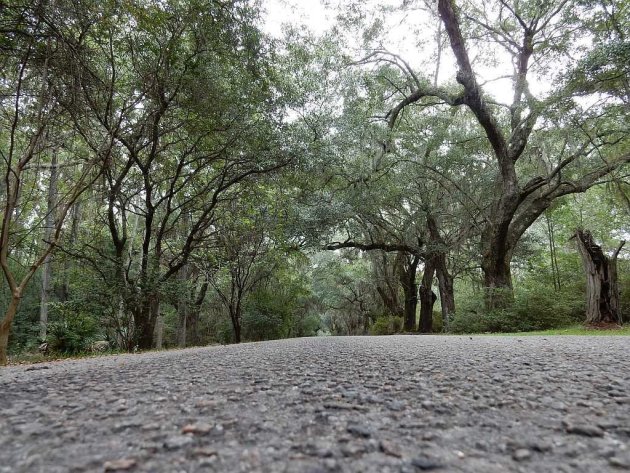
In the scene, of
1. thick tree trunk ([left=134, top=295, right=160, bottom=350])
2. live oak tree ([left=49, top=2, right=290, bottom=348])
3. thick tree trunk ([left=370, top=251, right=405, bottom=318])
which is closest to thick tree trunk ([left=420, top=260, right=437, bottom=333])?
thick tree trunk ([left=370, top=251, right=405, bottom=318])

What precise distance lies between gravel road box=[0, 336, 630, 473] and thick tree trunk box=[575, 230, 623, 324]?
658 centimetres

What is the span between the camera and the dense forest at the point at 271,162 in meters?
5.35

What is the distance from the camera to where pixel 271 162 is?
8.12 meters

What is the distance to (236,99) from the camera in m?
7.12

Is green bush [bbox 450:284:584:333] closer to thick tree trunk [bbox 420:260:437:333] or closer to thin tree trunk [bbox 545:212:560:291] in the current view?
thin tree trunk [bbox 545:212:560:291]

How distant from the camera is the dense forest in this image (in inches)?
211

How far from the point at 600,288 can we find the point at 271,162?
777 cm

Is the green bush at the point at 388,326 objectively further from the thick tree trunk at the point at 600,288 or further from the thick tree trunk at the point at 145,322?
the thick tree trunk at the point at 145,322

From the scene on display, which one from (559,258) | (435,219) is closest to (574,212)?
(559,258)

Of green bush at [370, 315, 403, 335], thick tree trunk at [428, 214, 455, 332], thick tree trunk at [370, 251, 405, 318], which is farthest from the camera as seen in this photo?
thick tree trunk at [370, 251, 405, 318]

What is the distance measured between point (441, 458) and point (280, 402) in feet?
2.71

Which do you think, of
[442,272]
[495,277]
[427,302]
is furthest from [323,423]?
[427,302]

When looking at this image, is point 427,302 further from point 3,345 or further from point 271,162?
point 3,345

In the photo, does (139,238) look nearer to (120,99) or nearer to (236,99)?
(120,99)
